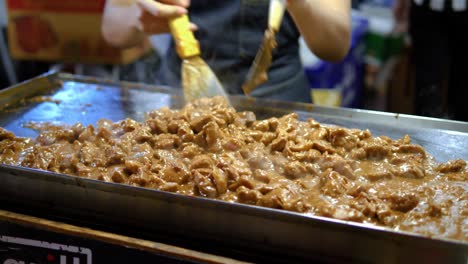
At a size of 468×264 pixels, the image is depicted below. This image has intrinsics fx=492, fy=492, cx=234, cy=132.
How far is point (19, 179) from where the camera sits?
1904 millimetres

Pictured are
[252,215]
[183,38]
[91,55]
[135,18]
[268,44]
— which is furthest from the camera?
[91,55]

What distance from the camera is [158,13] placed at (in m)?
2.85

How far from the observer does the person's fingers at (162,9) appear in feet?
9.29

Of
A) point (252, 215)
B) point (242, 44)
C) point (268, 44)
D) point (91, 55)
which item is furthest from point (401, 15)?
point (252, 215)

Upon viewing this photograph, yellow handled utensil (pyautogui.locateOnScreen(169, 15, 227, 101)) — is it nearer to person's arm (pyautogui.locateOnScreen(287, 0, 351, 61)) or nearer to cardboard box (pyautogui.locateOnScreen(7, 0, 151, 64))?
person's arm (pyautogui.locateOnScreen(287, 0, 351, 61))

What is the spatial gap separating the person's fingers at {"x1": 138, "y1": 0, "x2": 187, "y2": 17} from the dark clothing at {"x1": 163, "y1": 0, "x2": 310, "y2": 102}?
0.50m

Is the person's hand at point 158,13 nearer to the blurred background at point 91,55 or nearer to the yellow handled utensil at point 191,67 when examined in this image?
the yellow handled utensil at point 191,67

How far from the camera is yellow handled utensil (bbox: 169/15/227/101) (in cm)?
282

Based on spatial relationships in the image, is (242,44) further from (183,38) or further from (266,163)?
(266,163)

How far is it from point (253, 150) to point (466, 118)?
320cm

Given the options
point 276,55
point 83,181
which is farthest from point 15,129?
point 276,55

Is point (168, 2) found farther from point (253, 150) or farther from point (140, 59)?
point (140, 59)

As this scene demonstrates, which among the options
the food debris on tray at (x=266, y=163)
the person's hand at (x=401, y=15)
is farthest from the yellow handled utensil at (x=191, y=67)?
the person's hand at (x=401, y=15)

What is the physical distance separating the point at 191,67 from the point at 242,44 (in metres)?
0.61
